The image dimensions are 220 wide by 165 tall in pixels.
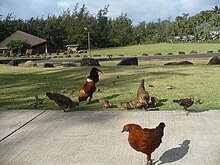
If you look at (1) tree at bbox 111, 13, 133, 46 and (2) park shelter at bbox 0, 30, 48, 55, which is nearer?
(2) park shelter at bbox 0, 30, 48, 55

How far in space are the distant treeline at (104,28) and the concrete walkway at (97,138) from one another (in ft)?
159

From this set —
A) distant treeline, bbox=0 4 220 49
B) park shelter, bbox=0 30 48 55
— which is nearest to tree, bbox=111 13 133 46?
distant treeline, bbox=0 4 220 49

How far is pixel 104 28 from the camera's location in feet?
254

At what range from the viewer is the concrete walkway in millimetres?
4160

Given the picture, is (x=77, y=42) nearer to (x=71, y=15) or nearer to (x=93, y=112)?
(x=71, y=15)

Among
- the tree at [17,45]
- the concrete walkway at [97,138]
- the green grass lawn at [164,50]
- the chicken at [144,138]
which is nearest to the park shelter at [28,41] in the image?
the tree at [17,45]

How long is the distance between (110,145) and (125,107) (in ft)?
7.32

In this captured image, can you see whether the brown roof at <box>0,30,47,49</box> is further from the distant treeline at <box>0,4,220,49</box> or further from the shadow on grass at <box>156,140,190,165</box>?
the shadow on grass at <box>156,140,190,165</box>

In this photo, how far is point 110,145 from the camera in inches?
183

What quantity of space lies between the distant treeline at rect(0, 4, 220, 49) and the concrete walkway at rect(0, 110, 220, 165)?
159 ft

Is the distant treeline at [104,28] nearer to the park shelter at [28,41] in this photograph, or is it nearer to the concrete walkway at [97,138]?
the park shelter at [28,41]

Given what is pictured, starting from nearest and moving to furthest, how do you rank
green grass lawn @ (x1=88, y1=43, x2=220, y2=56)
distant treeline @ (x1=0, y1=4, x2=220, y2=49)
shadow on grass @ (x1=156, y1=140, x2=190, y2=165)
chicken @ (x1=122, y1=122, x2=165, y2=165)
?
1. chicken @ (x1=122, y1=122, x2=165, y2=165)
2. shadow on grass @ (x1=156, y1=140, x2=190, y2=165)
3. green grass lawn @ (x1=88, y1=43, x2=220, y2=56)
4. distant treeline @ (x1=0, y1=4, x2=220, y2=49)

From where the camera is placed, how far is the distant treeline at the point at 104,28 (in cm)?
6638

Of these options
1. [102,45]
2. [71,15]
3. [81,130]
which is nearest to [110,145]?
[81,130]
